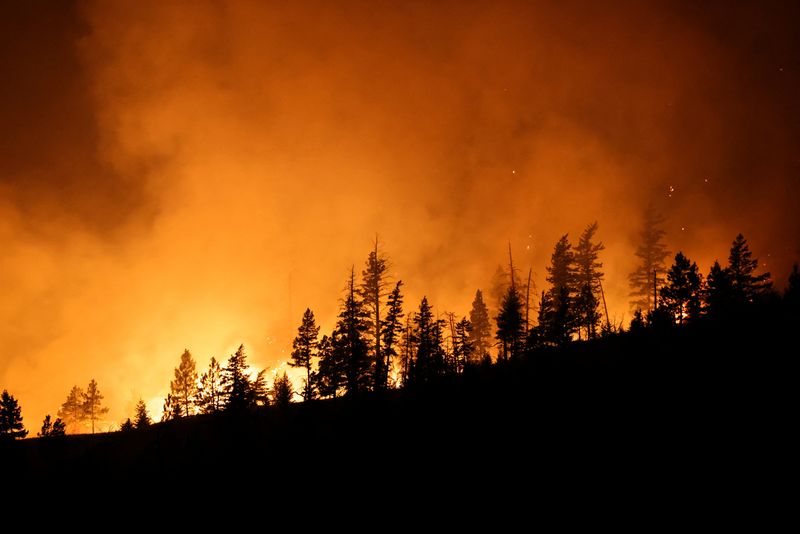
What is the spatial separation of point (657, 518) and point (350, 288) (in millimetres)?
35688

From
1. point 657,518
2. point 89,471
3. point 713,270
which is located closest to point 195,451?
point 89,471

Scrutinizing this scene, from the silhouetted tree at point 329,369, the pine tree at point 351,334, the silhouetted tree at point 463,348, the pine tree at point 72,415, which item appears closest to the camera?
the pine tree at point 351,334

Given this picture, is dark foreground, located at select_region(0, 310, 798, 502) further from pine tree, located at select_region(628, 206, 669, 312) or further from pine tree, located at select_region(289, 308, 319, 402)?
pine tree, located at select_region(628, 206, 669, 312)

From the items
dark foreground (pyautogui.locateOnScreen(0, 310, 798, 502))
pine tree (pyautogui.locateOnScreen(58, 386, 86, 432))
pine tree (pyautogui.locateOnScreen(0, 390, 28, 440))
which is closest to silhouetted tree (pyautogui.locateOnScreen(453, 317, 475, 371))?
dark foreground (pyautogui.locateOnScreen(0, 310, 798, 502))

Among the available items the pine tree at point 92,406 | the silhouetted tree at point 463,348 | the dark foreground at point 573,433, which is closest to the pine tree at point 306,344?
the silhouetted tree at point 463,348

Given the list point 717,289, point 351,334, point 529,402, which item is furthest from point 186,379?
point 717,289

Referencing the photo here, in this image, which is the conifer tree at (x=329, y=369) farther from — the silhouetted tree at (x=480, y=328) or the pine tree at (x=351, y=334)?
the silhouetted tree at (x=480, y=328)

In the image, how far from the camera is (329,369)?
4306cm

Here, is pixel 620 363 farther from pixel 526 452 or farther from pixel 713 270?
pixel 713 270

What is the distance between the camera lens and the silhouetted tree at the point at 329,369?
42062mm

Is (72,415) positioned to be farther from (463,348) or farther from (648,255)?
(648,255)

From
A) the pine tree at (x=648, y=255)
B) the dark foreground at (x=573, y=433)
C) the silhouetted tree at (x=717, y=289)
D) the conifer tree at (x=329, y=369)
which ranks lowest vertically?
the dark foreground at (x=573, y=433)

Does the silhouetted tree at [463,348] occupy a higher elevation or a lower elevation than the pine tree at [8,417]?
higher

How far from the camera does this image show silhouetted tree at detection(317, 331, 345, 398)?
138 feet
